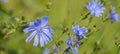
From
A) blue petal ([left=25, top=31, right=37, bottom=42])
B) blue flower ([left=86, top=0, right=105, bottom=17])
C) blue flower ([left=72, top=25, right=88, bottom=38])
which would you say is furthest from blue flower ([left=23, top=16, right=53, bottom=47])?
blue flower ([left=86, top=0, right=105, bottom=17])

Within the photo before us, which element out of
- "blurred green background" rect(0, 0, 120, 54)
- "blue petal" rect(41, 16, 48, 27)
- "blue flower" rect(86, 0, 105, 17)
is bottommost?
"blue petal" rect(41, 16, 48, 27)

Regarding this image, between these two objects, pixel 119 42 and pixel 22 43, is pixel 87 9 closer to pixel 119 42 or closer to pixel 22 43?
pixel 119 42

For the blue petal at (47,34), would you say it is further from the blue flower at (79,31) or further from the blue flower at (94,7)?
the blue flower at (94,7)

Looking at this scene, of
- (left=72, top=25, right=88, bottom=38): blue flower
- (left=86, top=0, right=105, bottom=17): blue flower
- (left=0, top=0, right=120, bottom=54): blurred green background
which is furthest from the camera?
(left=0, top=0, right=120, bottom=54): blurred green background

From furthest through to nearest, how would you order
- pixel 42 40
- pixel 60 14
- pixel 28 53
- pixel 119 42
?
pixel 60 14
pixel 28 53
pixel 119 42
pixel 42 40

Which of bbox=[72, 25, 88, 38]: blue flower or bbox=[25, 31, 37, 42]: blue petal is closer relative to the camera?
bbox=[25, 31, 37, 42]: blue petal

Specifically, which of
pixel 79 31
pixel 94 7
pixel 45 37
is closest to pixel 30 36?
pixel 45 37

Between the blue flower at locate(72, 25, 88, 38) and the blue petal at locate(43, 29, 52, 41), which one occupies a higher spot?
the blue flower at locate(72, 25, 88, 38)

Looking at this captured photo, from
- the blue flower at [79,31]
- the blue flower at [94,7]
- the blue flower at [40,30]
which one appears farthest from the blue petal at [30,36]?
the blue flower at [94,7]

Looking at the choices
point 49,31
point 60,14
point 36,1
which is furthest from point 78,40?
point 36,1

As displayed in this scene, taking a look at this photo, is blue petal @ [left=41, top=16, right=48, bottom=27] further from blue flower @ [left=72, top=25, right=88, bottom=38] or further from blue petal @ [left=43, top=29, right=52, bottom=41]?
blue flower @ [left=72, top=25, right=88, bottom=38]

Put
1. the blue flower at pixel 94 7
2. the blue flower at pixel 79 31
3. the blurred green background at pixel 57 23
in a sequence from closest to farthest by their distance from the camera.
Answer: the blue flower at pixel 79 31, the blue flower at pixel 94 7, the blurred green background at pixel 57 23
